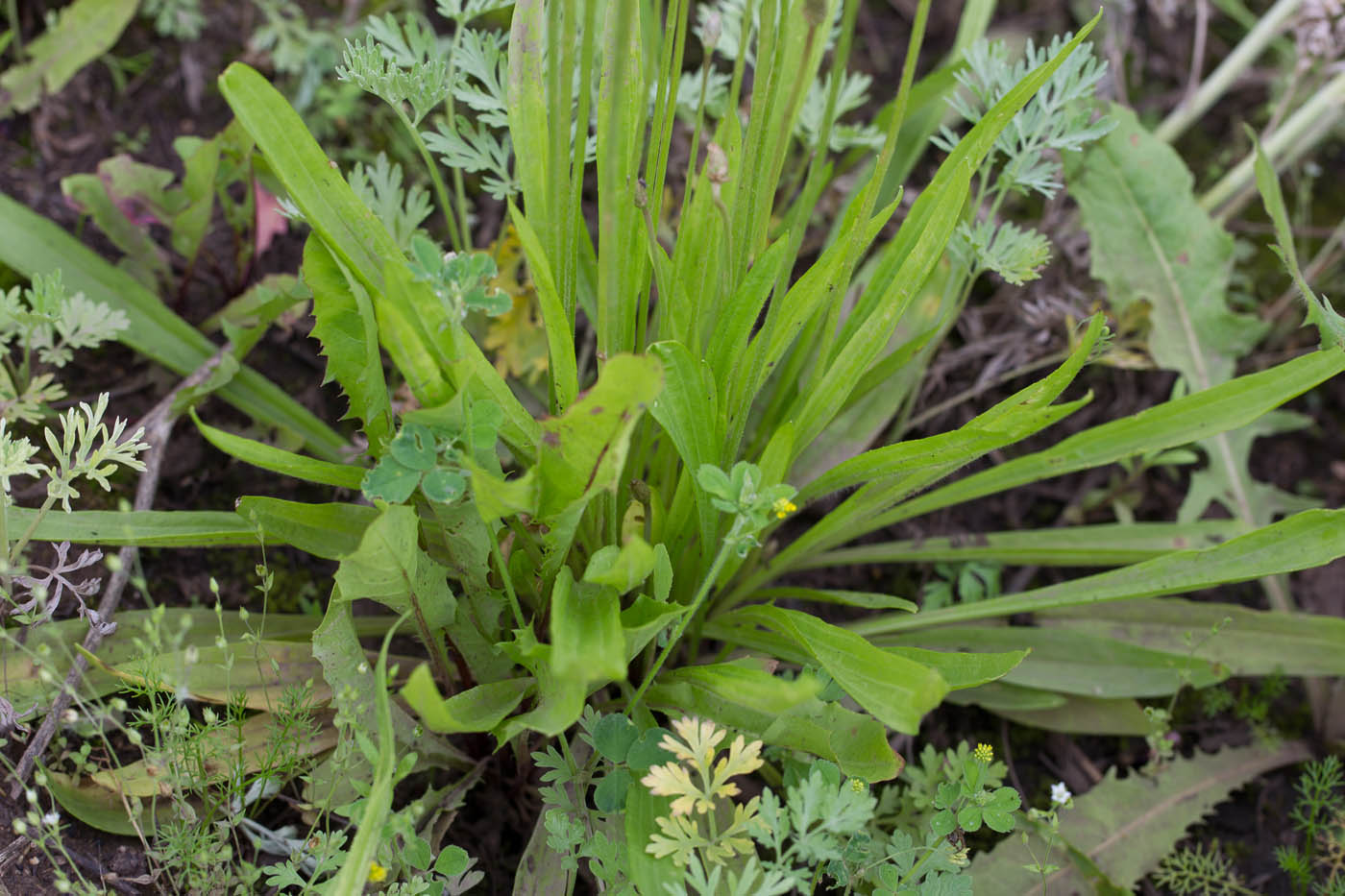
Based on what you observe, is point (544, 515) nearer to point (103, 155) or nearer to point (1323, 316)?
point (1323, 316)

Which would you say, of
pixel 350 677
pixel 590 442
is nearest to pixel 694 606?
pixel 590 442

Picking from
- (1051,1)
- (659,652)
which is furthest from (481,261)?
(1051,1)

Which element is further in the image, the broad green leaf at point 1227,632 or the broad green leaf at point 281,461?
the broad green leaf at point 1227,632

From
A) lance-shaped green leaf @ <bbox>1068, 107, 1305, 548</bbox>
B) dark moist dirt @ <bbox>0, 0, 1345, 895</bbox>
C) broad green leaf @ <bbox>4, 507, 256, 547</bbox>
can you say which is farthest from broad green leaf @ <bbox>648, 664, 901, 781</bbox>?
lance-shaped green leaf @ <bbox>1068, 107, 1305, 548</bbox>

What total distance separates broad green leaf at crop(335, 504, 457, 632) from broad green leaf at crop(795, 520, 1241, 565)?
70 cm

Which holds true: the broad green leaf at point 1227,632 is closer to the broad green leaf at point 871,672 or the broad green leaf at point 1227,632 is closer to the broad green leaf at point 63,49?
the broad green leaf at point 871,672

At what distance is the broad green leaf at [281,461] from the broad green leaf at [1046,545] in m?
0.78

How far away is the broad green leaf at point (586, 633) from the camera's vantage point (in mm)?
1024

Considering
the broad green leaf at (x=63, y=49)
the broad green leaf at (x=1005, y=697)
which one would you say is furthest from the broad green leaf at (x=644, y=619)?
the broad green leaf at (x=63, y=49)

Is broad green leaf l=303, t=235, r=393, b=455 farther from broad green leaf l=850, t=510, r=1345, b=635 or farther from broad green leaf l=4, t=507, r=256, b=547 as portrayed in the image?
broad green leaf l=850, t=510, r=1345, b=635

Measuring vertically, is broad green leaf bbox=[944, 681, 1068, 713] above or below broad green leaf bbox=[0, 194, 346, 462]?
below

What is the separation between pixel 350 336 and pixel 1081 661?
49.2 inches

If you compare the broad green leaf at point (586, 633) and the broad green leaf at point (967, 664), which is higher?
the broad green leaf at point (586, 633)

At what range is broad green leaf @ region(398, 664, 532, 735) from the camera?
100cm
